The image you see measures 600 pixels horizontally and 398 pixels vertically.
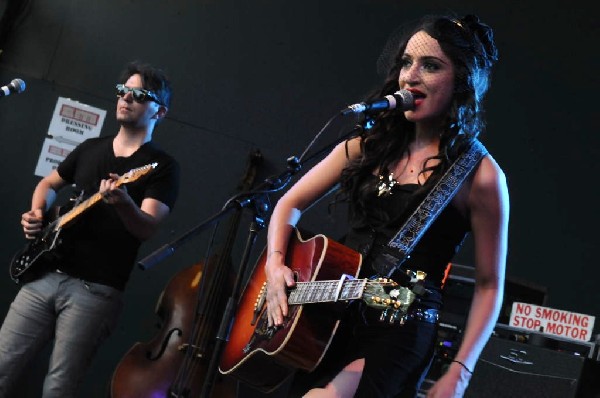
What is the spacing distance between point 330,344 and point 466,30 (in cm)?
107

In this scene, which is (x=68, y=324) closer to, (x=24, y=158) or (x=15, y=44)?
(x=24, y=158)

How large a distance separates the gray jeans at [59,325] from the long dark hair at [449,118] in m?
1.88

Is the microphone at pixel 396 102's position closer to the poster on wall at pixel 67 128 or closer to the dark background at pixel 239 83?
the dark background at pixel 239 83

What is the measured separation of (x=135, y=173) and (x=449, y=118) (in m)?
2.02

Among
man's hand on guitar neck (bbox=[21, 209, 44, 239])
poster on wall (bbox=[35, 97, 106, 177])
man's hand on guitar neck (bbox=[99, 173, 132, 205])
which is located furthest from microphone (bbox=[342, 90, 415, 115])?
poster on wall (bbox=[35, 97, 106, 177])

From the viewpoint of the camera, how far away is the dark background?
4957 millimetres

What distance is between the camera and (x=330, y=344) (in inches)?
84.3

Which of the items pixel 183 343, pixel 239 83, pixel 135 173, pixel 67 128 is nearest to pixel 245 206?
pixel 135 173

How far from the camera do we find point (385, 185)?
2.31m

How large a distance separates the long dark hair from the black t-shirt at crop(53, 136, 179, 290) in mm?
1725

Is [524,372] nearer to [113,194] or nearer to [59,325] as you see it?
[113,194]

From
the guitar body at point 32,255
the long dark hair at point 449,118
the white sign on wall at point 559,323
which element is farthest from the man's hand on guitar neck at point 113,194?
the white sign on wall at point 559,323

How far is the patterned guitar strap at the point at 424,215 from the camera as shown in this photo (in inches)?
80.9

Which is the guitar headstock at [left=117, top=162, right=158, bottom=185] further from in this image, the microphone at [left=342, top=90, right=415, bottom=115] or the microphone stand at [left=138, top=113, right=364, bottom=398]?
the microphone at [left=342, top=90, right=415, bottom=115]
